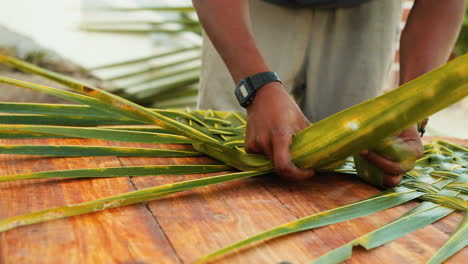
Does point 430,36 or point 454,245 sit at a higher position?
point 430,36

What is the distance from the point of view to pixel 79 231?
60 centimetres

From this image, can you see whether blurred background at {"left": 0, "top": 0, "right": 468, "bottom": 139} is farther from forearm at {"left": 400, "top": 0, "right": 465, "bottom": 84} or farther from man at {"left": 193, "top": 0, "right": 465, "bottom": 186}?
forearm at {"left": 400, "top": 0, "right": 465, "bottom": 84}

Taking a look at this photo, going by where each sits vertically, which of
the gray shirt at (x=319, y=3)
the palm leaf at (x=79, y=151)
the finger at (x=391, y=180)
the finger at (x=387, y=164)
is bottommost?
the finger at (x=391, y=180)

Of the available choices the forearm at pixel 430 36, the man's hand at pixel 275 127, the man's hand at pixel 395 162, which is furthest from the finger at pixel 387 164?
the forearm at pixel 430 36

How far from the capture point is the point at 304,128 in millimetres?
862

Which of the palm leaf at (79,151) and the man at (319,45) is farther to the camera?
the man at (319,45)

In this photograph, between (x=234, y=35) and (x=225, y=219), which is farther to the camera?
(x=234, y=35)

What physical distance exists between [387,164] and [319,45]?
2.44 ft

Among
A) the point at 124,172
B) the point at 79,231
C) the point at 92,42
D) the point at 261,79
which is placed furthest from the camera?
the point at 92,42

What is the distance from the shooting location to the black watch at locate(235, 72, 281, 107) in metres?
0.90

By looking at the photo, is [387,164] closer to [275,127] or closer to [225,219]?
[275,127]

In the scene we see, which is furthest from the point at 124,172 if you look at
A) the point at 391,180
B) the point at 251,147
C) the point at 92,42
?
the point at 92,42

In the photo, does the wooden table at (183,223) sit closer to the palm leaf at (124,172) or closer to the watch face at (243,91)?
the palm leaf at (124,172)

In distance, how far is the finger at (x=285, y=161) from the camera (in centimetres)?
81
